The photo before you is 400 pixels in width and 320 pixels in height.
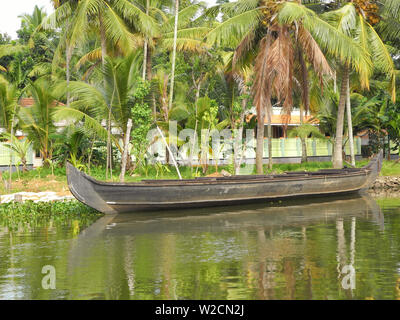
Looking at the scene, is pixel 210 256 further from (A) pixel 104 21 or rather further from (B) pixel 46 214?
(A) pixel 104 21

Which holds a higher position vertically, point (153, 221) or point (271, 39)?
point (271, 39)

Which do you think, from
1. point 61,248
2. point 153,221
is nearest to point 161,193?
point 153,221

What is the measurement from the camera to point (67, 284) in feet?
28.7

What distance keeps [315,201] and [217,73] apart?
9.35m

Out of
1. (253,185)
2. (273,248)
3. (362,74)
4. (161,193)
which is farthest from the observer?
(362,74)

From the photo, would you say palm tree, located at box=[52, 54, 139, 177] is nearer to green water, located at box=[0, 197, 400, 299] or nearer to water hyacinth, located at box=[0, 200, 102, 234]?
water hyacinth, located at box=[0, 200, 102, 234]

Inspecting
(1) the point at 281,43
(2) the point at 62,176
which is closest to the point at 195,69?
(1) the point at 281,43

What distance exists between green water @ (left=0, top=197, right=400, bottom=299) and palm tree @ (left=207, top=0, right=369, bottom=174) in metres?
5.91

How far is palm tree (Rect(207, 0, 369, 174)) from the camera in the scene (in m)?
21.0

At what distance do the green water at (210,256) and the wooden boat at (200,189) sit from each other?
43 cm

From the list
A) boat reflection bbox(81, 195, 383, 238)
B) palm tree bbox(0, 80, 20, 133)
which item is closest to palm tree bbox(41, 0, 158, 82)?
palm tree bbox(0, 80, 20, 133)

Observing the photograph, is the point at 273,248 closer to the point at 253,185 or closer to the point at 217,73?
the point at 253,185

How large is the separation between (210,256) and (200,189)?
263 inches

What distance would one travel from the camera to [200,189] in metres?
17.3
